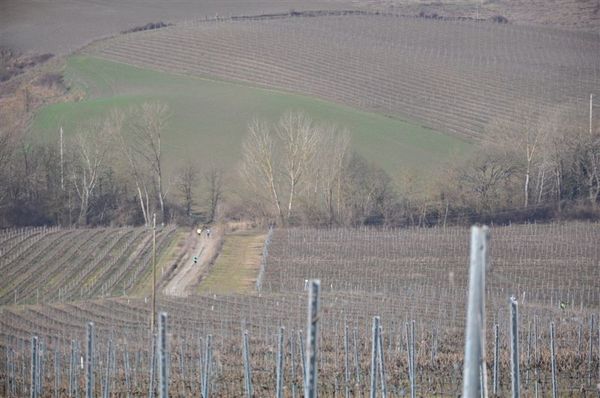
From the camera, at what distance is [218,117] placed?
63.2 meters

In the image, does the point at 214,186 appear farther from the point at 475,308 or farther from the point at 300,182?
the point at 475,308

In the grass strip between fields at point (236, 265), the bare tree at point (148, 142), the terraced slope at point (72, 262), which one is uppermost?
the bare tree at point (148, 142)

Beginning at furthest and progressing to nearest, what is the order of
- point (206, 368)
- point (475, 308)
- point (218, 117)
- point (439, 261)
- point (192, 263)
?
1. point (218, 117)
2. point (192, 263)
3. point (439, 261)
4. point (206, 368)
5. point (475, 308)

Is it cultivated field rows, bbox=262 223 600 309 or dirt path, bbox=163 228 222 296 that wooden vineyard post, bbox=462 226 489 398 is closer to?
cultivated field rows, bbox=262 223 600 309

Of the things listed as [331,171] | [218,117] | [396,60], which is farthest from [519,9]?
[331,171]

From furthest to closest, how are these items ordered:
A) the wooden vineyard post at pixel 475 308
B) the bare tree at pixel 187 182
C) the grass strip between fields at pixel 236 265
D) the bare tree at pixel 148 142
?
the bare tree at pixel 148 142 → the bare tree at pixel 187 182 → the grass strip between fields at pixel 236 265 → the wooden vineyard post at pixel 475 308

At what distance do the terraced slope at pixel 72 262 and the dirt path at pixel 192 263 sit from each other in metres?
1.00

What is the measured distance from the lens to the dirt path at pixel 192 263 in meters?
36.9

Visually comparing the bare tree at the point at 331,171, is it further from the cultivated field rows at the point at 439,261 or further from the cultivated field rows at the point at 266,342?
the cultivated field rows at the point at 266,342

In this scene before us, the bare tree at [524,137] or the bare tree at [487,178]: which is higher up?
the bare tree at [524,137]

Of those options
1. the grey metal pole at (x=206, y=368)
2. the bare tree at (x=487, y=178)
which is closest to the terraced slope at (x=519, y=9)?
the bare tree at (x=487, y=178)

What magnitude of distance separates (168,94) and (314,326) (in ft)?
196

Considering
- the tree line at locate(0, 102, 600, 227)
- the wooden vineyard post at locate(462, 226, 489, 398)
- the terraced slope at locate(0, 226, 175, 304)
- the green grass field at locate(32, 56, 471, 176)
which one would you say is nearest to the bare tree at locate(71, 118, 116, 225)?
the tree line at locate(0, 102, 600, 227)

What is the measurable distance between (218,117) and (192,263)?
76.9ft
